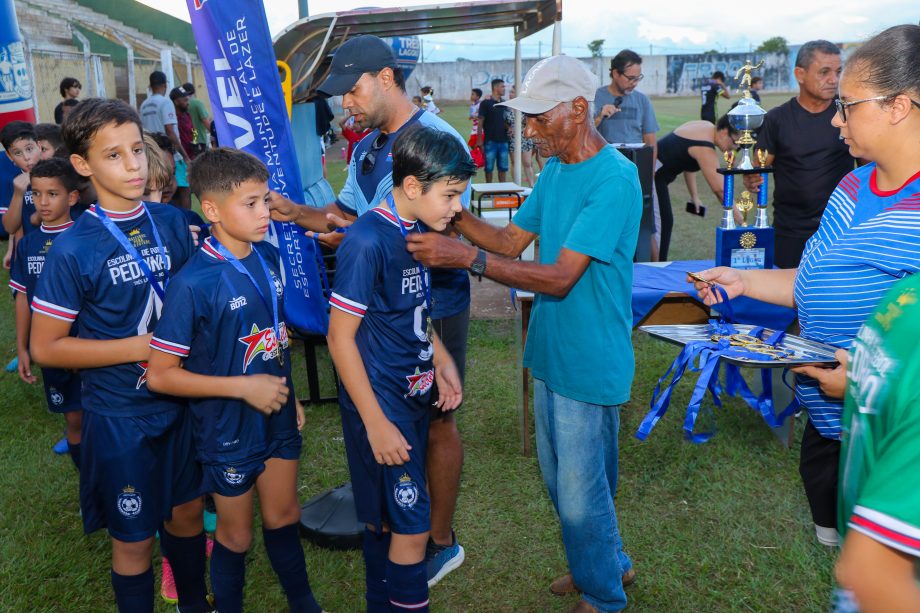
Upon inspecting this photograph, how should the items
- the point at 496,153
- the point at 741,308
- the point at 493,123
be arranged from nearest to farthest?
the point at 741,308
the point at 493,123
the point at 496,153

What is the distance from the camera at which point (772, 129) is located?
5301 mm

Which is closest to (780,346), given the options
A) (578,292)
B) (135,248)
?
(578,292)

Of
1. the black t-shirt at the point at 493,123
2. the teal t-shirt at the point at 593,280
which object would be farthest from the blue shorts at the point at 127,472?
the black t-shirt at the point at 493,123

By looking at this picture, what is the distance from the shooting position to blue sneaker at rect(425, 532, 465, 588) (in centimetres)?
346

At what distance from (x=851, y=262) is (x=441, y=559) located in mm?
2305

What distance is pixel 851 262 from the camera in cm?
204

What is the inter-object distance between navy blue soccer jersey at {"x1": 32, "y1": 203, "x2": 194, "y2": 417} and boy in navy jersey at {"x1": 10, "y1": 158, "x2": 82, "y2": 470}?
1379 mm

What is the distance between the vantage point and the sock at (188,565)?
285 cm

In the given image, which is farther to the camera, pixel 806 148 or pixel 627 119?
pixel 627 119

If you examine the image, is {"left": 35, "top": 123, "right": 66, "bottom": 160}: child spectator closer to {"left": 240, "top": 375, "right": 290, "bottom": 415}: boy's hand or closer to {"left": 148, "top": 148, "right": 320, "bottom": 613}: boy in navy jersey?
{"left": 148, "top": 148, "right": 320, "bottom": 613}: boy in navy jersey

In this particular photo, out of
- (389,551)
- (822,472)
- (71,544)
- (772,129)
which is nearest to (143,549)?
(389,551)

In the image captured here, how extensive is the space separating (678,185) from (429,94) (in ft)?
28.3

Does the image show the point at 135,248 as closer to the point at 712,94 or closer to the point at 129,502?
the point at 129,502

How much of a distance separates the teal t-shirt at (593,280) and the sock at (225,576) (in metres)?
1.34
